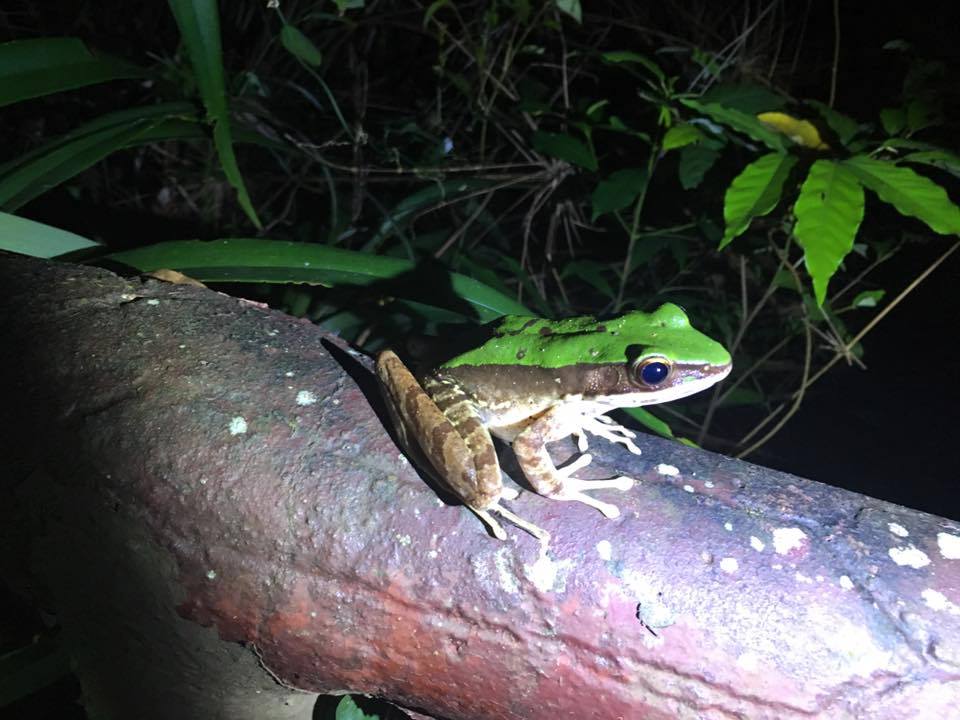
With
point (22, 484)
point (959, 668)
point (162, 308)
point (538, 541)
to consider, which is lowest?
point (959, 668)

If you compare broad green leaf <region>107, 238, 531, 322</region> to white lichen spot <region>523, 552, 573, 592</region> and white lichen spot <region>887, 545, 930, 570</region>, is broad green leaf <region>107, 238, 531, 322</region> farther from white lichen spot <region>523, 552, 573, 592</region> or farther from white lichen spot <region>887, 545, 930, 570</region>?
white lichen spot <region>887, 545, 930, 570</region>

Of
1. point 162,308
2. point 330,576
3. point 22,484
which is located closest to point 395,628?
point 330,576

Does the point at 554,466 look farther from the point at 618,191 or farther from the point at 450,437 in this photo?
the point at 618,191

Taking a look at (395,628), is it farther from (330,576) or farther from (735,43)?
(735,43)

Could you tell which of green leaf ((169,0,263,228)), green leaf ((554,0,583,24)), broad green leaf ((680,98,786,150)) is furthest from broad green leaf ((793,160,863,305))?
green leaf ((169,0,263,228))

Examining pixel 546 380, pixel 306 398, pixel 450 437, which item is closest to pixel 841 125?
pixel 546 380
